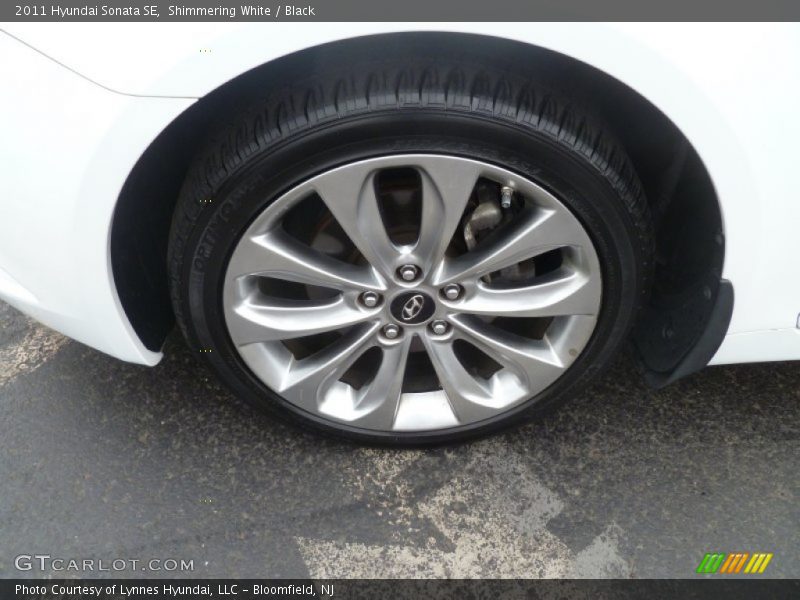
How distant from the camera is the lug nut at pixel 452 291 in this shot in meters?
1.43

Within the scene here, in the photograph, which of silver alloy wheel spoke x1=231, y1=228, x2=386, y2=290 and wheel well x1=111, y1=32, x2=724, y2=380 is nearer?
wheel well x1=111, y1=32, x2=724, y2=380

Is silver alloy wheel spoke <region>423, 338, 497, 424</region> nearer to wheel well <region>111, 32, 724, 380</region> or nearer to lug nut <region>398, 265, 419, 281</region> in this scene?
lug nut <region>398, 265, 419, 281</region>

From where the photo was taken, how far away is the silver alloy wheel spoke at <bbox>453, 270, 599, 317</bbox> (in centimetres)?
144

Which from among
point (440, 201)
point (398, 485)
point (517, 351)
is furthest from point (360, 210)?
point (398, 485)

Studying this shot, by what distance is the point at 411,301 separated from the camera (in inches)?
56.9

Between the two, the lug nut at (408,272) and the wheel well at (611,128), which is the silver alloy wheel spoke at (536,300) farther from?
the wheel well at (611,128)

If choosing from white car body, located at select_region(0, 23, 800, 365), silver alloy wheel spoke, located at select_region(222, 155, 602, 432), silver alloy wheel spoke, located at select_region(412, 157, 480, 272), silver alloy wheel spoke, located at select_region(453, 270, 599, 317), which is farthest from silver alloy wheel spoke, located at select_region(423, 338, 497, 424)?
white car body, located at select_region(0, 23, 800, 365)

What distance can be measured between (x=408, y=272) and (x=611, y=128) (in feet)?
1.58

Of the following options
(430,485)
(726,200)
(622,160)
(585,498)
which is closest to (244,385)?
(430,485)

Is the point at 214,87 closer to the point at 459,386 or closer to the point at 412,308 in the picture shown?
the point at 412,308
